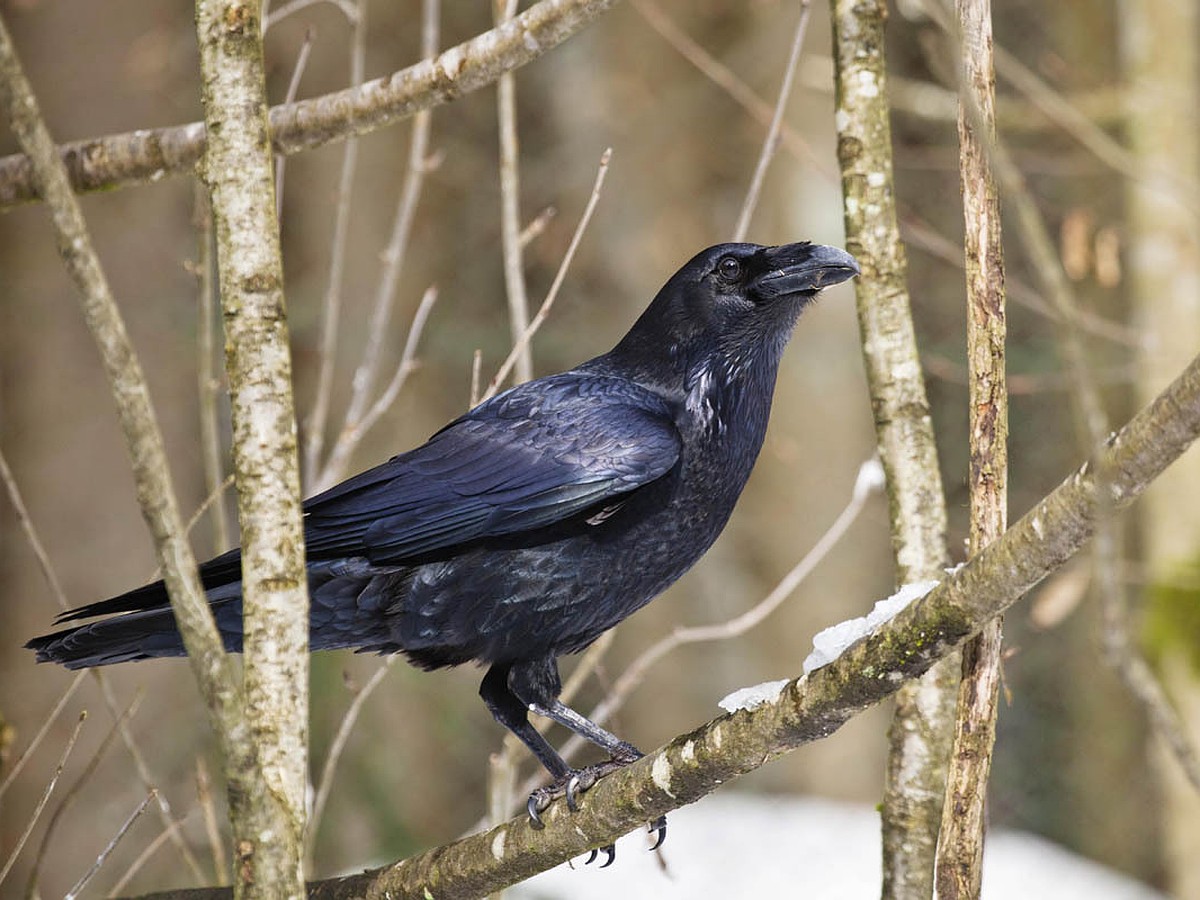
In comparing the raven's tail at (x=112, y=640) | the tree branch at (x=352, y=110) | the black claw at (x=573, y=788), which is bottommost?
the black claw at (x=573, y=788)

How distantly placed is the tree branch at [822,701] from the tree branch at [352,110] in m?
1.40

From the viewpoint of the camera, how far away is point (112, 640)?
3023mm

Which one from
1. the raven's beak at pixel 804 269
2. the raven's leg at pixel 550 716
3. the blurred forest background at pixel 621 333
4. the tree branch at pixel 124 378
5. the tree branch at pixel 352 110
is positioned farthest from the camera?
the blurred forest background at pixel 621 333

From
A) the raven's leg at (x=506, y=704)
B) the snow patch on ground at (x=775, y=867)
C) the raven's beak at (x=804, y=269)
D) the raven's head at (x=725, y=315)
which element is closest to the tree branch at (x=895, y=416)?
the raven's beak at (x=804, y=269)

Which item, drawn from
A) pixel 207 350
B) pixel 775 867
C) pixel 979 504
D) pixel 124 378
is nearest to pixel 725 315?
pixel 207 350

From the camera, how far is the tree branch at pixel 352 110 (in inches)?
112

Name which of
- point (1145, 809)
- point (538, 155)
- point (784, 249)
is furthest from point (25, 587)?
point (1145, 809)

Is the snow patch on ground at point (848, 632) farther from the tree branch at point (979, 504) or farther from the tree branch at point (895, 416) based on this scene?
the tree branch at point (895, 416)

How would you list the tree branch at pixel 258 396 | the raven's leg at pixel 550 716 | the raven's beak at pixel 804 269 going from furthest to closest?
the raven's beak at pixel 804 269
the raven's leg at pixel 550 716
the tree branch at pixel 258 396

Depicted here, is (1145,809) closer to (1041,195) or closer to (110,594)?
(1041,195)

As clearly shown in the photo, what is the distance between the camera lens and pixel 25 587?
7273 mm

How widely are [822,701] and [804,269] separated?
66.4 inches

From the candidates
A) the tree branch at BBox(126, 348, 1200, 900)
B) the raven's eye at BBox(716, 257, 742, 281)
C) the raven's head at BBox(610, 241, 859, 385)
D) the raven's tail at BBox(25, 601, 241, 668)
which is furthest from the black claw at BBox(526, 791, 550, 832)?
the raven's eye at BBox(716, 257, 742, 281)

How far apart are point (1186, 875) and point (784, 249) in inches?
176
